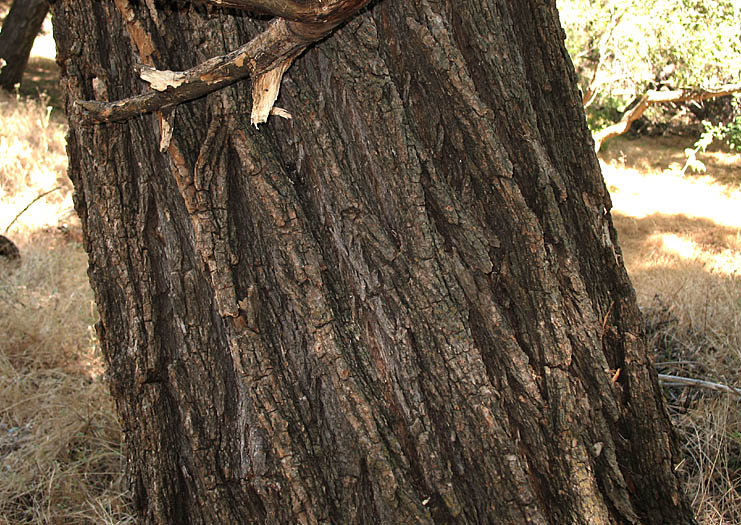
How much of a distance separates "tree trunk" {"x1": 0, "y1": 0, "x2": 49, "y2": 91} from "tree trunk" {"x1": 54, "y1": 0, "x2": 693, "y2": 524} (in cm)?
796

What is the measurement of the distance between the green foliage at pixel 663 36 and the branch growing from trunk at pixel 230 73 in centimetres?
634

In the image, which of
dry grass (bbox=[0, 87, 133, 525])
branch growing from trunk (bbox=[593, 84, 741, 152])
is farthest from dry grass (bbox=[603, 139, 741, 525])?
dry grass (bbox=[0, 87, 133, 525])

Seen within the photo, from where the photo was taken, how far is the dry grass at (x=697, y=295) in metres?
2.20

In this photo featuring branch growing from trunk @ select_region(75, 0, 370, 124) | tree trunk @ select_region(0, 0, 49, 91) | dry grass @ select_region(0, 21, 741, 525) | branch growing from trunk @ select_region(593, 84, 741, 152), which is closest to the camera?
branch growing from trunk @ select_region(75, 0, 370, 124)

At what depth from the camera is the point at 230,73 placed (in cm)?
130

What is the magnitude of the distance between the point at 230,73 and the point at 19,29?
841 centimetres

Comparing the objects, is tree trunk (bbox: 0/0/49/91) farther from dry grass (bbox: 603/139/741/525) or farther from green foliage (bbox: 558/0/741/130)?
dry grass (bbox: 603/139/741/525)

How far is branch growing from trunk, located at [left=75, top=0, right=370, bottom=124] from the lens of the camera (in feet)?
3.94

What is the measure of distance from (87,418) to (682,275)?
4.02m

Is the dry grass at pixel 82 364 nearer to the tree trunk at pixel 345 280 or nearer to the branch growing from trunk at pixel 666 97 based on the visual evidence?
the tree trunk at pixel 345 280

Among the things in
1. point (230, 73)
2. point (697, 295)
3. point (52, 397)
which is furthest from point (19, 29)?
point (697, 295)

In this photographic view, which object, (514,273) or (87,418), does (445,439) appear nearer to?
(514,273)

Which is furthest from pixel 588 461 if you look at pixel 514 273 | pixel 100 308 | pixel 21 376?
pixel 21 376

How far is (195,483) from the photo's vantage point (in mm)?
1474
